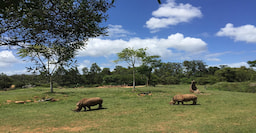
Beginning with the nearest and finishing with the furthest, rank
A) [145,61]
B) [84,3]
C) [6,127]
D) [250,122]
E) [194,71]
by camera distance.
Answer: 1. [84,3]
2. [250,122]
3. [6,127]
4. [145,61]
5. [194,71]

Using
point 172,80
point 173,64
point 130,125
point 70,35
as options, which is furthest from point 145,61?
point 173,64

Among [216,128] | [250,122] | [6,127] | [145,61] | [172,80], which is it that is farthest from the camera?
[172,80]

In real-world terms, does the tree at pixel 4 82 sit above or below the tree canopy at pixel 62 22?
below

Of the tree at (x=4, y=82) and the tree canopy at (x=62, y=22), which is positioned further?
the tree at (x=4, y=82)

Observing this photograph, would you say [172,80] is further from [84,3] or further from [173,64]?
[84,3]

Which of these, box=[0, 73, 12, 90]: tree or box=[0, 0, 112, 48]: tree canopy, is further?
box=[0, 73, 12, 90]: tree

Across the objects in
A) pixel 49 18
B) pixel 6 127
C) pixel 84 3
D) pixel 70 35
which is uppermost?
pixel 84 3

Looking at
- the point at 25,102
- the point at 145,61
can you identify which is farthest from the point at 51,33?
the point at 145,61

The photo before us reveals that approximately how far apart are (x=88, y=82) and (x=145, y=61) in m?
21.2

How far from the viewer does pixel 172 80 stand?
5466 cm

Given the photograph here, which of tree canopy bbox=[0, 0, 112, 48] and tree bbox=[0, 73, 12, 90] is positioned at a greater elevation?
tree canopy bbox=[0, 0, 112, 48]

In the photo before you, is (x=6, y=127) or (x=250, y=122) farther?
(x=6, y=127)

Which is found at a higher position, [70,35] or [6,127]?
[70,35]

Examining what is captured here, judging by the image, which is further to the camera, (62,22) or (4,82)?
(4,82)
